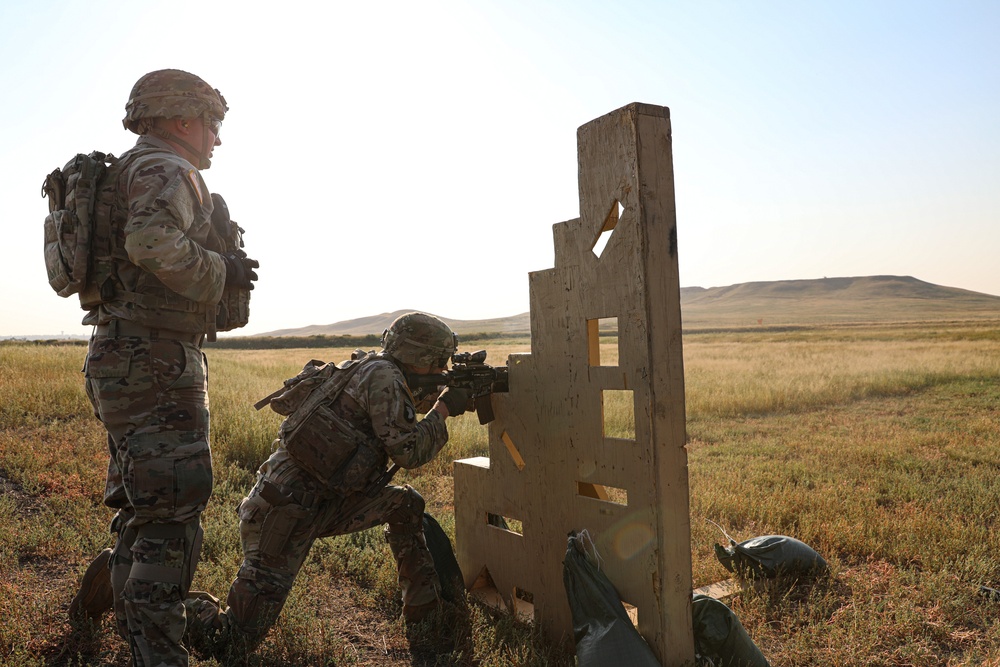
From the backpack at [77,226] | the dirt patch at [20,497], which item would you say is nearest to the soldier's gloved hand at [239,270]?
the backpack at [77,226]

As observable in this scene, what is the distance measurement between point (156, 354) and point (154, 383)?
0.40 ft

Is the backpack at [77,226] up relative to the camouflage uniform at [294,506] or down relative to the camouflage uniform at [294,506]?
up

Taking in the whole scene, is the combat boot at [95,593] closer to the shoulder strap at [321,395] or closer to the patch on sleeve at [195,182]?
the shoulder strap at [321,395]

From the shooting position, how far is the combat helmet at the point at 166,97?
10.0ft

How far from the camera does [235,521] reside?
5004 mm

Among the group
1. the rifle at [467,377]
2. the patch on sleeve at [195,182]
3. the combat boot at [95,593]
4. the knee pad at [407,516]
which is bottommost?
the combat boot at [95,593]

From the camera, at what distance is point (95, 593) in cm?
342

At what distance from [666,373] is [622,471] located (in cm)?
52

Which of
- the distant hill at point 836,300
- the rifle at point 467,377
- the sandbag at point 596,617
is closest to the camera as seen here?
the sandbag at point 596,617

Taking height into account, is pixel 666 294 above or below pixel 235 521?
above

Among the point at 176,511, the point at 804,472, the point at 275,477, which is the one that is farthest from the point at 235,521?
the point at 804,472

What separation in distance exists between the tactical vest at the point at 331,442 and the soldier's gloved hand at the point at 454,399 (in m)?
0.42

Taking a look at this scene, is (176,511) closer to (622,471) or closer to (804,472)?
(622,471)

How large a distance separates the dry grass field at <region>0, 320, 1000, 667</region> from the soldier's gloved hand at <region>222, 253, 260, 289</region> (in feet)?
5.28
